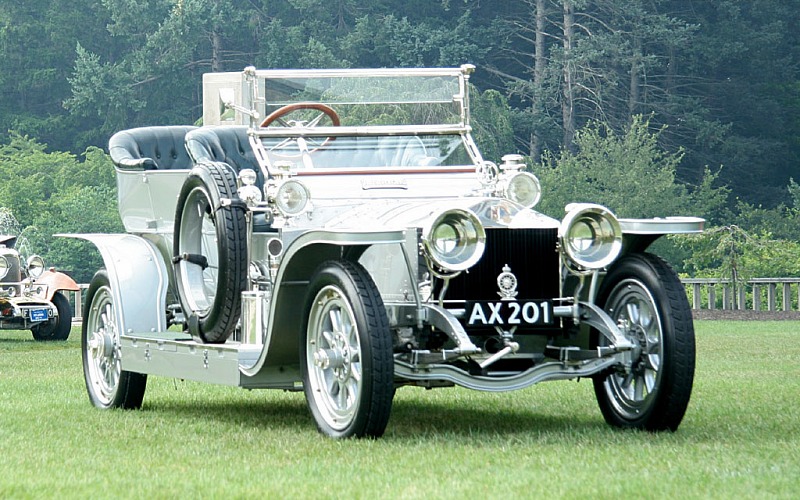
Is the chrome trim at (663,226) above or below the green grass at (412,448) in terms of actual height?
above

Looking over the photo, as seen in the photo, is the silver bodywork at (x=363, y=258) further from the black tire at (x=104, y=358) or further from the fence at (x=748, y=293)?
the fence at (x=748, y=293)

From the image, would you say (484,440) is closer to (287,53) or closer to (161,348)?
(161,348)

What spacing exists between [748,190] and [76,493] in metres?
41.9

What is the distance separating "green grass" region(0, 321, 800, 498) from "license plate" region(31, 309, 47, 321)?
25.7 ft

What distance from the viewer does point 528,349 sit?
24.3ft

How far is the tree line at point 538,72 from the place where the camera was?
43500mm

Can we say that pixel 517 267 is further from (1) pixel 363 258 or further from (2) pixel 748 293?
(2) pixel 748 293

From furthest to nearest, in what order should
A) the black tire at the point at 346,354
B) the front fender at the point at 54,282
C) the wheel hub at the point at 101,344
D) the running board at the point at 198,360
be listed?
the front fender at the point at 54,282 → the wheel hub at the point at 101,344 → the running board at the point at 198,360 → the black tire at the point at 346,354

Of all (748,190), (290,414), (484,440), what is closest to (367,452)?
(484,440)

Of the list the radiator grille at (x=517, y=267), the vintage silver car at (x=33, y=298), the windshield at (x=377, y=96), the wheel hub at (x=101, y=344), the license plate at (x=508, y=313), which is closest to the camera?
the license plate at (x=508, y=313)

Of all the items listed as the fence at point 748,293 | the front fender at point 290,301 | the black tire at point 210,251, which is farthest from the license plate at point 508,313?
the fence at point 748,293

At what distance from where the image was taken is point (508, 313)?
694 centimetres

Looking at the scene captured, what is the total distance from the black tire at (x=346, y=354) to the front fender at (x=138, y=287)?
80.2 inches

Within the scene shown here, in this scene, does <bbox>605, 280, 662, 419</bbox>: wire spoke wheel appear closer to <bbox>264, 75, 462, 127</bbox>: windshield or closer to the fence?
<bbox>264, 75, 462, 127</bbox>: windshield
